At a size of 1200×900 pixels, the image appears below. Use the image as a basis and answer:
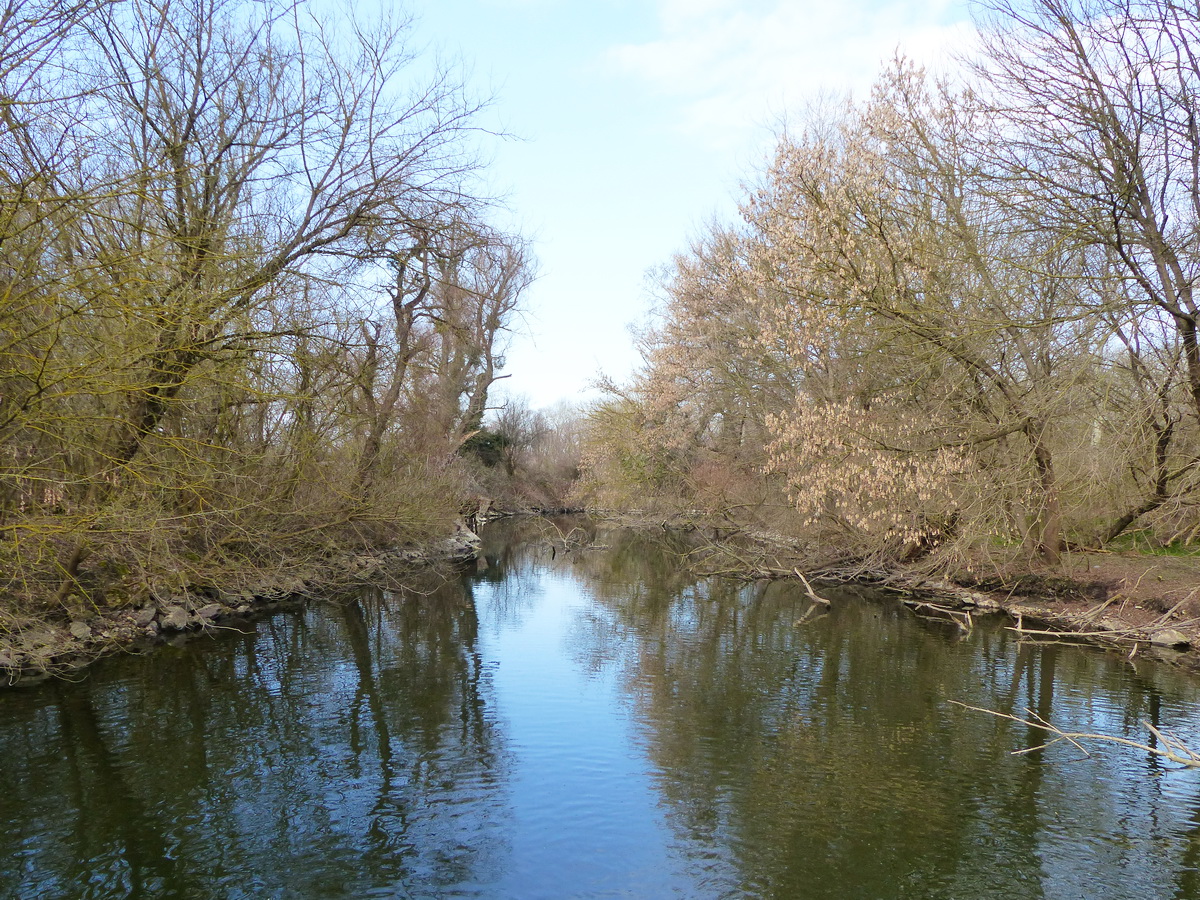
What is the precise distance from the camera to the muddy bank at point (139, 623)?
386 inches

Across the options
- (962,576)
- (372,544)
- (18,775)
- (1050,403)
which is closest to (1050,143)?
(1050,403)

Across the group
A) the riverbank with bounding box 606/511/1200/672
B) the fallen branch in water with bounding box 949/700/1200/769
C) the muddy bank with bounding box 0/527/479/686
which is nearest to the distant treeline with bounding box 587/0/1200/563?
the riverbank with bounding box 606/511/1200/672

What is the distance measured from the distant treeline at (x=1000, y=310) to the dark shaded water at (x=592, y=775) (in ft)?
9.14

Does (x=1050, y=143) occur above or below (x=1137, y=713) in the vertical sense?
above

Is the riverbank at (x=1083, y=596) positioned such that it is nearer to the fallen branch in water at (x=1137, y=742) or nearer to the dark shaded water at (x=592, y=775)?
the dark shaded water at (x=592, y=775)

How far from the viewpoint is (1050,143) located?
1092 cm

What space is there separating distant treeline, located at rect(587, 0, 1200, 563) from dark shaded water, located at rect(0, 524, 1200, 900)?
2.79 metres

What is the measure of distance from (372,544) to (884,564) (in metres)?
12.0

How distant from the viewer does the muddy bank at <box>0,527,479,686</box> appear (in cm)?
980

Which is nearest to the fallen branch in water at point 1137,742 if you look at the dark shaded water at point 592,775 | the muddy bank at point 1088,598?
the dark shaded water at point 592,775

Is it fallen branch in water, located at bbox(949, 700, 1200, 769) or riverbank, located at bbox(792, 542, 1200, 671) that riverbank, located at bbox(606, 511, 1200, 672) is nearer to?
riverbank, located at bbox(792, 542, 1200, 671)

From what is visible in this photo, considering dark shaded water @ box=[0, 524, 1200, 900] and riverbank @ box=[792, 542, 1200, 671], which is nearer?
dark shaded water @ box=[0, 524, 1200, 900]

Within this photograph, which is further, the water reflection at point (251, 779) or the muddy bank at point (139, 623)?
the muddy bank at point (139, 623)

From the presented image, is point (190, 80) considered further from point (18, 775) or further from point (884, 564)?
point (884, 564)
